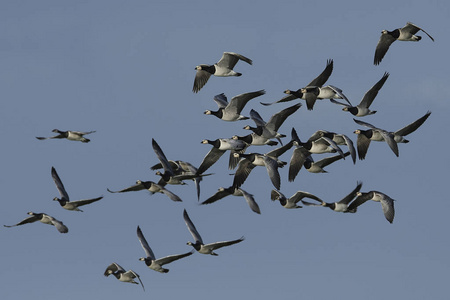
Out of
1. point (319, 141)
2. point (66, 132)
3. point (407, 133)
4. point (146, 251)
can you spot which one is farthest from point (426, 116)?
point (66, 132)

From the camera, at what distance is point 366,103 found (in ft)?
171

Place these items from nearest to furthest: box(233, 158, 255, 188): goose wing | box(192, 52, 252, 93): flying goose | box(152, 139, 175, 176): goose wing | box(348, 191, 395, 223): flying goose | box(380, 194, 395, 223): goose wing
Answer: box(348, 191, 395, 223): flying goose
box(380, 194, 395, 223): goose wing
box(233, 158, 255, 188): goose wing
box(152, 139, 175, 176): goose wing
box(192, 52, 252, 93): flying goose

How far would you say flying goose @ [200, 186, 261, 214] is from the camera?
52.5m

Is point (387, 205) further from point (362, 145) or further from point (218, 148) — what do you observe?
point (218, 148)

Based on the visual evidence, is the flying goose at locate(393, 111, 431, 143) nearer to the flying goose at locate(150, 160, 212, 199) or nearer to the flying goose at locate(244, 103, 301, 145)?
the flying goose at locate(244, 103, 301, 145)

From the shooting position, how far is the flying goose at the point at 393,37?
2090 inches

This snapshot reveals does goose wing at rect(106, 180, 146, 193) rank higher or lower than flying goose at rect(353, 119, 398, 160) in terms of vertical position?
lower

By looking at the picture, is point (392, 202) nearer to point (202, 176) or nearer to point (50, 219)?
point (202, 176)

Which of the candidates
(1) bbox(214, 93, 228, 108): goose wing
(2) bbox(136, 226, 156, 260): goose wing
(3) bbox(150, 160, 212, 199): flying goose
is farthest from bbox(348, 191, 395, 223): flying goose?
(2) bbox(136, 226, 156, 260): goose wing

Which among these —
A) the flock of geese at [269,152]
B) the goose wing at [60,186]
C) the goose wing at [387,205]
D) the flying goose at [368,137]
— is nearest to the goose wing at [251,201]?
the flock of geese at [269,152]

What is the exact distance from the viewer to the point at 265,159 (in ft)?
167

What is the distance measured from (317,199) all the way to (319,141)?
282 cm

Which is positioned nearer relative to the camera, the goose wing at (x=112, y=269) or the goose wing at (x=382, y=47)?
the goose wing at (x=382, y=47)

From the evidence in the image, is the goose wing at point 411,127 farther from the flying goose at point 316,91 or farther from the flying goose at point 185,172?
the flying goose at point 185,172
